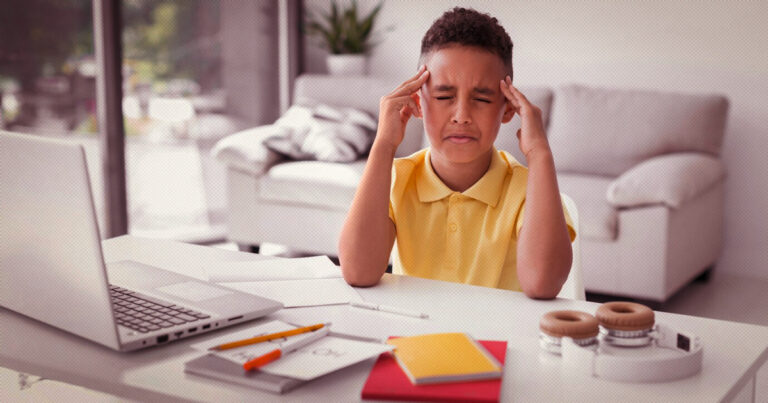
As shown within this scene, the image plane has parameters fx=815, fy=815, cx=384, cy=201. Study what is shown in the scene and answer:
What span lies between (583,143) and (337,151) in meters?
1.16

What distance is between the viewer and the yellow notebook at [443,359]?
91 cm

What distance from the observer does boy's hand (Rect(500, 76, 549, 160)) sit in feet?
4.66

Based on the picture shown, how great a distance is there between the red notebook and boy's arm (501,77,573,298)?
1.31 ft

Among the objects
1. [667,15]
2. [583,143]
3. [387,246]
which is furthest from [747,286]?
[387,246]

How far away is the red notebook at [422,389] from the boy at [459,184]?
1.42 feet

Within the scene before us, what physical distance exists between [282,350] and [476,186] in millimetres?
686

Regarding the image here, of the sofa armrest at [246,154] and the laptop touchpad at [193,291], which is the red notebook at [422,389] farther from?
the sofa armrest at [246,154]

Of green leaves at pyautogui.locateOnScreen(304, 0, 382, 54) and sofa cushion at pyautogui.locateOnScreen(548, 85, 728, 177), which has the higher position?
green leaves at pyautogui.locateOnScreen(304, 0, 382, 54)

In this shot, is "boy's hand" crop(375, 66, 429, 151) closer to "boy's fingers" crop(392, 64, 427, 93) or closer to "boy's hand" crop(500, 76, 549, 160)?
"boy's fingers" crop(392, 64, 427, 93)

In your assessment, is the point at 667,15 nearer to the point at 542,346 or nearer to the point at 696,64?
the point at 696,64

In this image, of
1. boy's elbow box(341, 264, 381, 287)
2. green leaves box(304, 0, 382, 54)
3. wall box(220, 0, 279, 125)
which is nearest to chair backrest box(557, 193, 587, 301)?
boy's elbow box(341, 264, 381, 287)

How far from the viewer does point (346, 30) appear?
477cm

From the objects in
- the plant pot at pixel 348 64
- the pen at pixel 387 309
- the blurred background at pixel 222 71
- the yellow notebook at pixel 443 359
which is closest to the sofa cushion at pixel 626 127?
the blurred background at pixel 222 71

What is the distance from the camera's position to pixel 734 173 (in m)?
3.96
